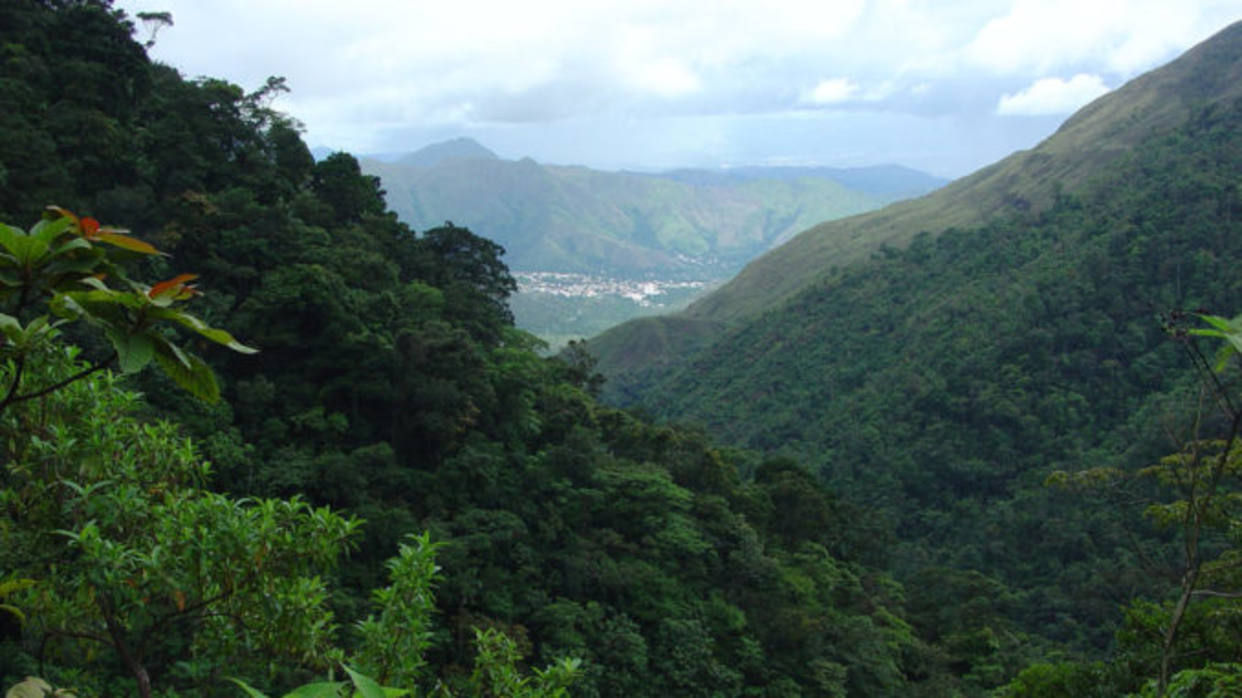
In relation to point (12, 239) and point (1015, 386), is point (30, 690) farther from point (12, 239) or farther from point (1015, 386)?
point (1015, 386)

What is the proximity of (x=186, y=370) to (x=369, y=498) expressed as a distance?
46.6ft

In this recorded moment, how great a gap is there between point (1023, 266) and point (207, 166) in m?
61.1

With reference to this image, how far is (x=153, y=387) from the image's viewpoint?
1433 centimetres

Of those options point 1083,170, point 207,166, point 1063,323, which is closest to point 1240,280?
point 1063,323

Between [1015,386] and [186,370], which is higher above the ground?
[186,370]

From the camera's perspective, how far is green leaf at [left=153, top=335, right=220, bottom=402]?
1898mm

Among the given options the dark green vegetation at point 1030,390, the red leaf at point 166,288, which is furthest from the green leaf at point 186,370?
the dark green vegetation at point 1030,390

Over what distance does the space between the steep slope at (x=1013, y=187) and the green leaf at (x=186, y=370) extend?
89.9 m

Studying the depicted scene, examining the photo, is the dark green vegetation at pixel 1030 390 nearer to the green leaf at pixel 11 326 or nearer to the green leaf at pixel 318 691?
the green leaf at pixel 318 691

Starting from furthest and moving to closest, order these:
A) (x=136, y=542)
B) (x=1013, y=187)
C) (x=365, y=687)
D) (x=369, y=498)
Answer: (x=1013, y=187) < (x=369, y=498) < (x=136, y=542) < (x=365, y=687)

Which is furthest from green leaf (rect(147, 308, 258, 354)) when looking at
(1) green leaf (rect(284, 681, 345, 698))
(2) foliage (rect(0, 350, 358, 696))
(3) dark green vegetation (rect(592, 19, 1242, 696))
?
(3) dark green vegetation (rect(592, 19, 1242, 696))

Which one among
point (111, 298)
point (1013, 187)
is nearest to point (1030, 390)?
point (111, 298)

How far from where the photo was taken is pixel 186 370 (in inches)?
77.8

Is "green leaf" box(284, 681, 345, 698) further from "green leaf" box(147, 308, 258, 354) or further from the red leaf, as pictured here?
the red leaf
